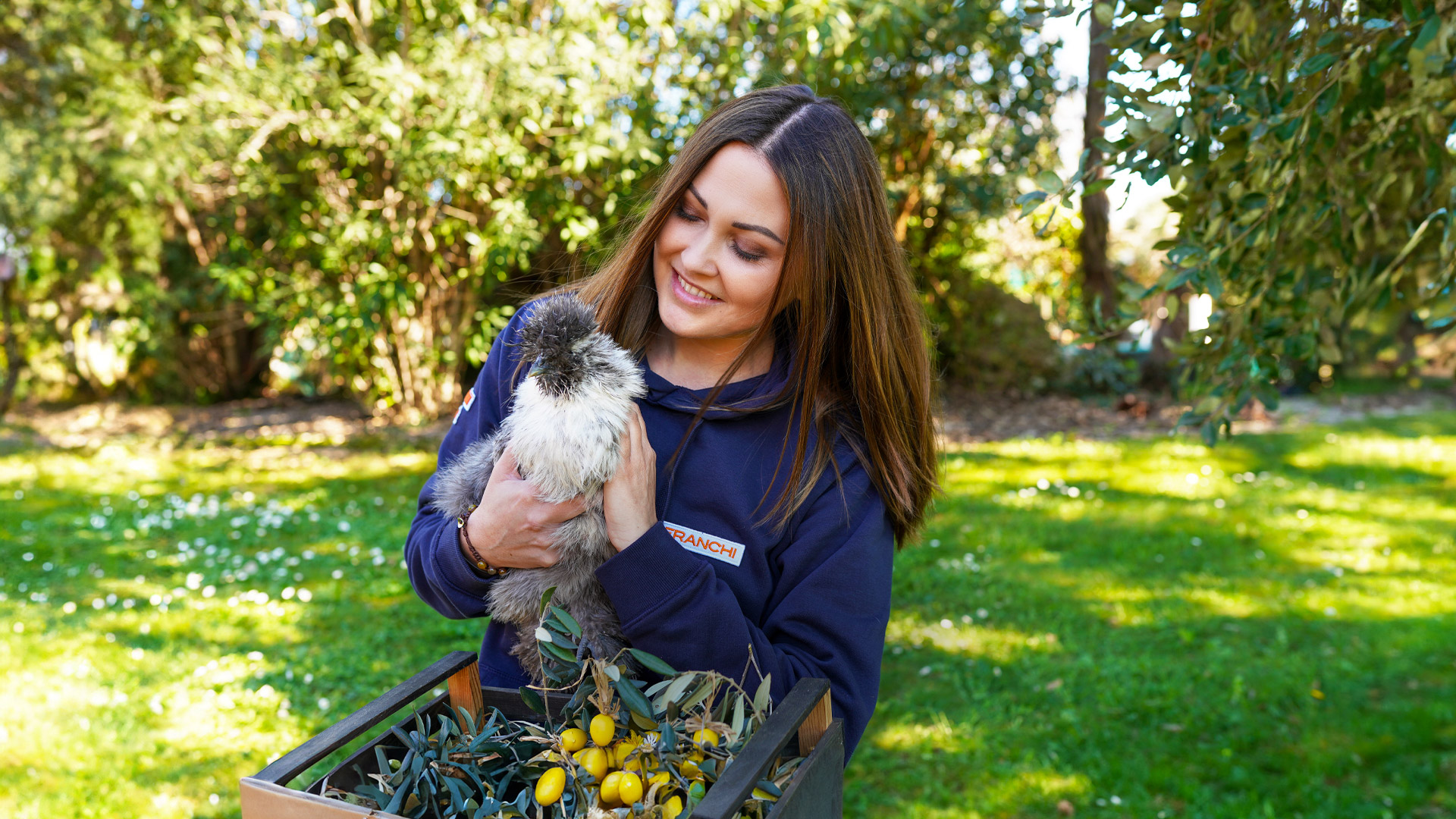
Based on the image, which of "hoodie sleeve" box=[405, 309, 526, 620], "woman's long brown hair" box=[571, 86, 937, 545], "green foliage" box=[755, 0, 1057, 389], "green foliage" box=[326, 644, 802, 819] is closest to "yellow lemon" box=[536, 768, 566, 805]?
"green foliage" box=[326, 644, 802, 819]

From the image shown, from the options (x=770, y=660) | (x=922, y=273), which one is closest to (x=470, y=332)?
(x=922, y=273)

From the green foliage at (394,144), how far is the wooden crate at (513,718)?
4241 mm

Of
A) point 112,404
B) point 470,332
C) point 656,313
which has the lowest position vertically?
point 112,404

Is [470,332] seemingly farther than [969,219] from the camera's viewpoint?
No

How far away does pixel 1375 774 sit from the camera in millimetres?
3303

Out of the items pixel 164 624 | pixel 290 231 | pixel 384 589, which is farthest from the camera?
pixel 290 231

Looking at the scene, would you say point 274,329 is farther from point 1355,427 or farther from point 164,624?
point 1355,427

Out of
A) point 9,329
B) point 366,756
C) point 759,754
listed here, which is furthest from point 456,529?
point 9,329

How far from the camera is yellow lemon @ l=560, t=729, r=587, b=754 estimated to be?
4.06 ft

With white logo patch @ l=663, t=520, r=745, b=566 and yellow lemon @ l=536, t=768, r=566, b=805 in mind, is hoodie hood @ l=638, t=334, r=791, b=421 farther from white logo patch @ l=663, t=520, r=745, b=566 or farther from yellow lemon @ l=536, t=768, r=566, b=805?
yellow lemon @ l=536, t=768, r=566, b=805

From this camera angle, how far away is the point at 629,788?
116 centimetres

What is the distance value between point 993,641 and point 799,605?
9.87 ft

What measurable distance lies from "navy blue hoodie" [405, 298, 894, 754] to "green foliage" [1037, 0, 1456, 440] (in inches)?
39.5

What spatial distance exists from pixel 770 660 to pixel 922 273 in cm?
912
